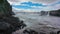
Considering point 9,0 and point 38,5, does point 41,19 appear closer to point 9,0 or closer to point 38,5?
point 38,5

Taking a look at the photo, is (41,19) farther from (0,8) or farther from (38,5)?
(0,8)

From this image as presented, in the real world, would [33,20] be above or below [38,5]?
below

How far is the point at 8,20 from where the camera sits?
3328 millimetres

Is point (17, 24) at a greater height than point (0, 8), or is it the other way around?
point (0, 8)

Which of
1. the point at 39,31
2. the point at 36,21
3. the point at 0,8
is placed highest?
the point at 0,8

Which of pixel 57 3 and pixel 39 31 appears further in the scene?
pixel 57 3

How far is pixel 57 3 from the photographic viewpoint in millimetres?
3510

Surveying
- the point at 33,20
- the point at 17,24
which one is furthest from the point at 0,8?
the point at 33,20

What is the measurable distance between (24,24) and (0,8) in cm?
71

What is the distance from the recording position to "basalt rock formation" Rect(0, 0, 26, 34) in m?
3.20

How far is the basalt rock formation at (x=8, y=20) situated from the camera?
10.5 ft

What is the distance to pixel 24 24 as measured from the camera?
337 centimetres

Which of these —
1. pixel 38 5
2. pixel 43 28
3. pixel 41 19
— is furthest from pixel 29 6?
pixel 43 28

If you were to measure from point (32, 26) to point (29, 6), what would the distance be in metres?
0.53
